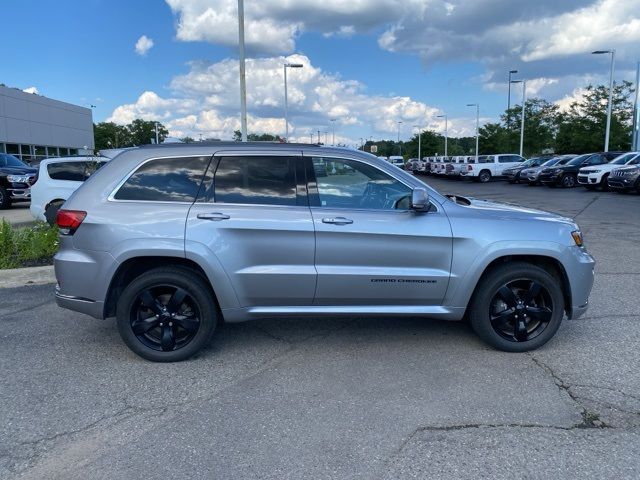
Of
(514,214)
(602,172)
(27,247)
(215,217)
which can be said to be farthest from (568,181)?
(215,217)

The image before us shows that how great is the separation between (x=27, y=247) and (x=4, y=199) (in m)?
10.6

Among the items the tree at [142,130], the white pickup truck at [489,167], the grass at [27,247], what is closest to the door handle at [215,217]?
the grass at [27,247]

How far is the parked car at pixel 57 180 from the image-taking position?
1052cm

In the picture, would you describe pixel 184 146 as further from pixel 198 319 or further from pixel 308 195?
pixel 198 319

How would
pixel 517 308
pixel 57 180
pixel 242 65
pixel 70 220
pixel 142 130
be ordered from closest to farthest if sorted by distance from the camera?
A: pixel 70 220, pixel 517 308, pixel 57 180, pixel 242 65, pixel 142 130

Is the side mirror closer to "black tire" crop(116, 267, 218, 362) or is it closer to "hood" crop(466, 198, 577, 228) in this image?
"hood" crop(466, 198, 577, 228)

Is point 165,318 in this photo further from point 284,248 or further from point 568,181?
point 568,181

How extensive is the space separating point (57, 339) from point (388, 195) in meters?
3.40

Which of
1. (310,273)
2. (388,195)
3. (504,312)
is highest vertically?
(388,195)

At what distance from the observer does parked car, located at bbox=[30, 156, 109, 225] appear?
1052 centimetres

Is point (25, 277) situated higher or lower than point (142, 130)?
lower

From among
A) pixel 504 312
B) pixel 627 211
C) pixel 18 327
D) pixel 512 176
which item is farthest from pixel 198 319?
pixel 512 176

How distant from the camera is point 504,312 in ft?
14.3

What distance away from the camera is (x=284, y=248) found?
4.07 meters
